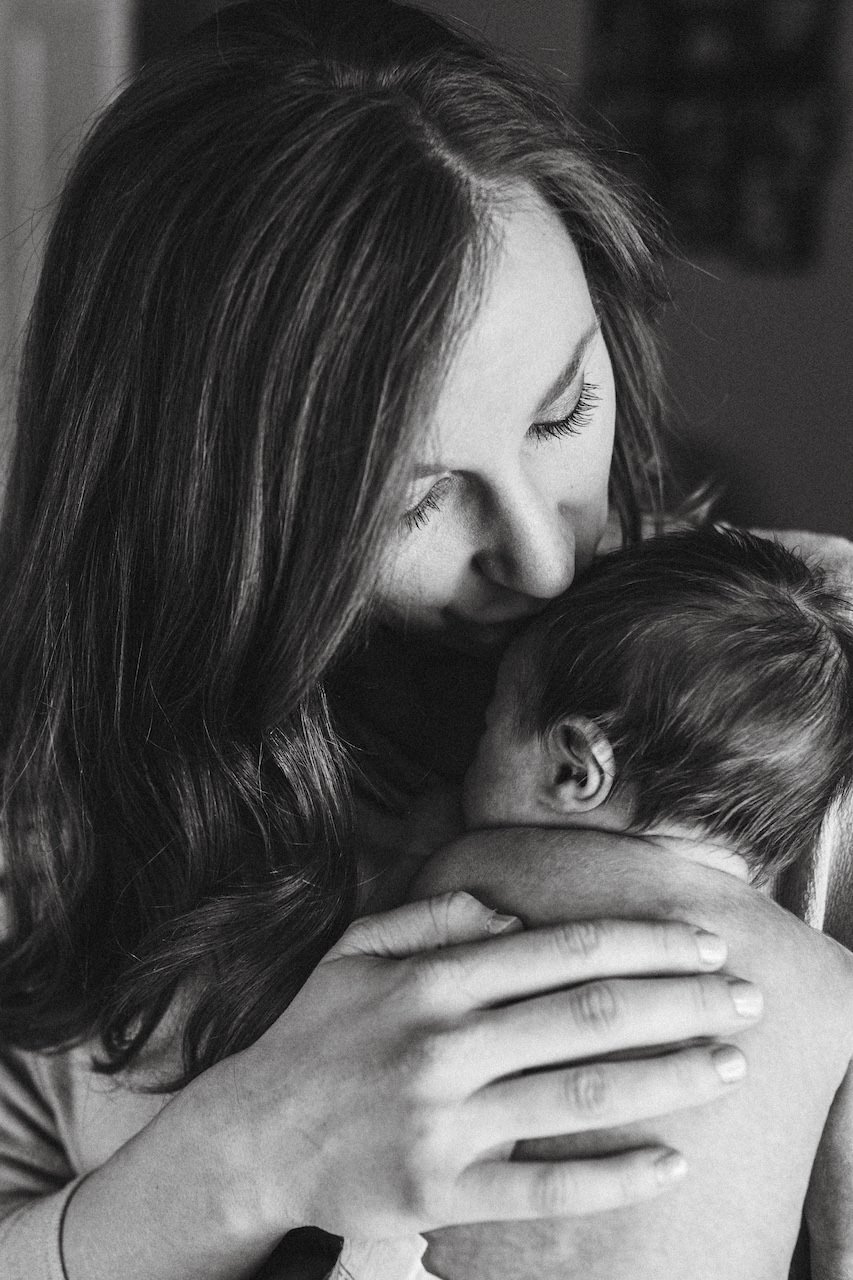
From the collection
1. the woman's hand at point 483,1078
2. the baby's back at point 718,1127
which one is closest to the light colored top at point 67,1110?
the baby's back at point 718,1127

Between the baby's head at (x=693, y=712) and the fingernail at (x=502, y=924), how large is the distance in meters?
0.12

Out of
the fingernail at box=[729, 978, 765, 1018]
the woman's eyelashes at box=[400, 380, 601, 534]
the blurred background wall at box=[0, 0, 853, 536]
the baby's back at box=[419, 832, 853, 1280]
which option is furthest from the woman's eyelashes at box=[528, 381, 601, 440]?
the blurred background wall at box=[0, 0, 853, 536]

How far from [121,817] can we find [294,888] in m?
0.20

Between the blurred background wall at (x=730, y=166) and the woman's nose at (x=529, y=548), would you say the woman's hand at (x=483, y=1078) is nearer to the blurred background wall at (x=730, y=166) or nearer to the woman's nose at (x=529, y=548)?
the woman's nose at (x=529, y=548)

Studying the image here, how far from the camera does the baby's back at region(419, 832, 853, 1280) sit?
2.62 ft

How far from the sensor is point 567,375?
3.04 ft

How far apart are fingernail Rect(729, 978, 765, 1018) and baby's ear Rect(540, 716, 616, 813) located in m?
0.20

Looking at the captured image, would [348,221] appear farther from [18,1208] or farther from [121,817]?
[18,1208]

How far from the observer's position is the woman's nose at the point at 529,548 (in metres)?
0.95

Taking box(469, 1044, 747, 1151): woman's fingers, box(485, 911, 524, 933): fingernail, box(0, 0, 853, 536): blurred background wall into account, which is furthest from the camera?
box(0, 0, 853, 536): blurred background wall

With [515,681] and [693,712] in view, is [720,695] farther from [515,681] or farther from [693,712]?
[515,681]

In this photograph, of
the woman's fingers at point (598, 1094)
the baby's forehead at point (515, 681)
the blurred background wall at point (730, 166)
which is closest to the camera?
the woman's fingers at point (598, 1094)

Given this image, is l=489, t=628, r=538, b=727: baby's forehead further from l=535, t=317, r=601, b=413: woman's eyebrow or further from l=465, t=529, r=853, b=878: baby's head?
l=535, t=317, r=601, b=413: woman's eyebrow

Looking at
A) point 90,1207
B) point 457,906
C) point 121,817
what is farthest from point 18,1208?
point 457,906
